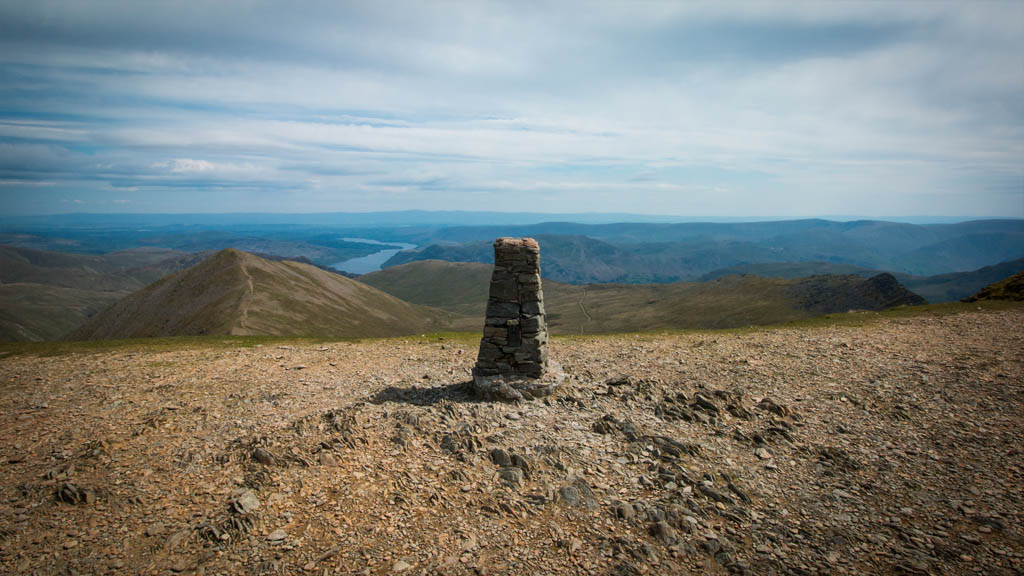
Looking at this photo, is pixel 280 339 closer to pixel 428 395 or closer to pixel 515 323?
pixel 428 395

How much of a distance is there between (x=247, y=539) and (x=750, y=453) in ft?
49.9

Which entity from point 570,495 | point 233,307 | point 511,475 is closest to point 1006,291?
point 570,495

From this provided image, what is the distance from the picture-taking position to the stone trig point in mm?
19359

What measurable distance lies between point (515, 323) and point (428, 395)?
5207 millimetres

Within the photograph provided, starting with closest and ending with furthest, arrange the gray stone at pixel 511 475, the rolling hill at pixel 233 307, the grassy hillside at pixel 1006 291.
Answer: the gray stone at pixel 511 475
the grassy hillside at pixel 1006 291
the rolling hill at pixel 233 307

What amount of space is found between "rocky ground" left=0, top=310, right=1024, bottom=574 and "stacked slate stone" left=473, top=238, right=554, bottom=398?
5.19ft

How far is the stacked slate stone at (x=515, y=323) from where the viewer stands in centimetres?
1941

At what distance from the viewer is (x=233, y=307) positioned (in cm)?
9000

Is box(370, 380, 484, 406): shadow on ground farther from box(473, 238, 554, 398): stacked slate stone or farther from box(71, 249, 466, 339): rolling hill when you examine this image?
box(71, 249, 466, 339): rolling hill

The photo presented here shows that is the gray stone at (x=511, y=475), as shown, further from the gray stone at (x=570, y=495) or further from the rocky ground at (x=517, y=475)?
the gray stone at (x=570, y=495)

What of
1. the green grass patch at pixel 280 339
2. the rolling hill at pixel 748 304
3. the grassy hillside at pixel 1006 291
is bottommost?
the rolling hill at pixel 748 304

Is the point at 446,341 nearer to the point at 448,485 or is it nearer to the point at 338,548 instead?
the point at 448,485

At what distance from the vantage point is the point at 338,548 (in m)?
10.6

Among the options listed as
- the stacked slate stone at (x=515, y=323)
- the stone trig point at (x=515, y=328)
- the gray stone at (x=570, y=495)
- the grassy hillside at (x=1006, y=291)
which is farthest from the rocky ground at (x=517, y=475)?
the grassy hillside at (x=1006, y=291)
